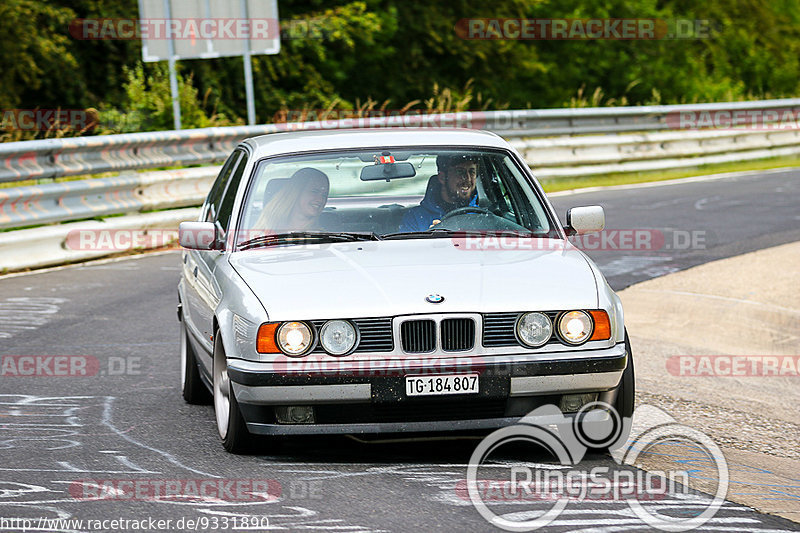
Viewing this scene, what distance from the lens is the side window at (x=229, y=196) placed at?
23.7ft

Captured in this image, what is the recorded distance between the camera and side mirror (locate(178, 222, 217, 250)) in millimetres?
6820

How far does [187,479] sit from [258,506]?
2.00ft

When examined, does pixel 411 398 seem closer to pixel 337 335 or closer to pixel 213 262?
pixel 337 335

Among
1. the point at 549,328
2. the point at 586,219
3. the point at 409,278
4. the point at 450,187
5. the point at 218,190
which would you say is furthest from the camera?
the point at 218,190

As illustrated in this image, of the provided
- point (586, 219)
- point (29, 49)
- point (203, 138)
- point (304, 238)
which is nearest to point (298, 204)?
point (304, 238)

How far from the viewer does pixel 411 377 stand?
5621 millimetres

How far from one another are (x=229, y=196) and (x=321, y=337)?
80.2 inches

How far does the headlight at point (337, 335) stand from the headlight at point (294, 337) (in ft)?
0.21

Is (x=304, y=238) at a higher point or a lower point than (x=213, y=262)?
higher

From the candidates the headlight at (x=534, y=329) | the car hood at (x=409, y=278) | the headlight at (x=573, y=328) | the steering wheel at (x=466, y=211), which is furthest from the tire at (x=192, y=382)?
the headlight at (x=573, y=328)

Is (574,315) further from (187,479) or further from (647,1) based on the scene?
(647,1)

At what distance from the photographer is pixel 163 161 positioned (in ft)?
51.4

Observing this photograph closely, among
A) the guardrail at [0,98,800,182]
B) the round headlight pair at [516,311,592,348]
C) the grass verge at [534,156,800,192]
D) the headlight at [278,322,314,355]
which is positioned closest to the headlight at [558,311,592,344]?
the round headlight pair at [516,311,592,348]

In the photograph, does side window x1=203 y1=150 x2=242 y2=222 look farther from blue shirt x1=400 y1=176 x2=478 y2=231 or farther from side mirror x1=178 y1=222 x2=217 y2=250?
blue shirt x1=400 y1=176 x2=478 y2=231
